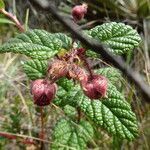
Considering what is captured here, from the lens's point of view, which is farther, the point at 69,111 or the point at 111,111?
the point at 69,111

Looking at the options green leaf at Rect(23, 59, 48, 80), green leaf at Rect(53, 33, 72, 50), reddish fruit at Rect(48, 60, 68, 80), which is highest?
green leaf at Rect(53, 33, 72, 50)

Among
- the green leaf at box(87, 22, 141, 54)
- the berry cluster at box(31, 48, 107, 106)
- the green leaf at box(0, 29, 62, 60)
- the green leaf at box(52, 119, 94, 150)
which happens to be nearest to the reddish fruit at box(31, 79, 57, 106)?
the berry cluster at box(31, 48, 107, 106)

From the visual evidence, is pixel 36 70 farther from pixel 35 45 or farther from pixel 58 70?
pixel 58 70

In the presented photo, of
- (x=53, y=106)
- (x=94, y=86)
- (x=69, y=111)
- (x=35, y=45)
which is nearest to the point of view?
(x=94, y=86)

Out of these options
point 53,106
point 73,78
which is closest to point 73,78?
point 73,78

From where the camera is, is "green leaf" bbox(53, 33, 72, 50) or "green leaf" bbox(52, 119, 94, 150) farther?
"green leaf" bbox(52, 119, 94, 150)

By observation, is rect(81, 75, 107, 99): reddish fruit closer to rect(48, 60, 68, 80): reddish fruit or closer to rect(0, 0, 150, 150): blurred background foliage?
→ rect(48, 60, 68, 80): reddish fruit
